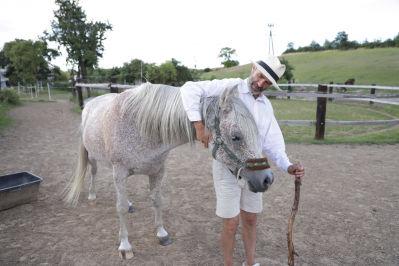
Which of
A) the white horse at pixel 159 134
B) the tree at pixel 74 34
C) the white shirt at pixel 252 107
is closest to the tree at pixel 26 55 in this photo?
the tree at pixel 74 34

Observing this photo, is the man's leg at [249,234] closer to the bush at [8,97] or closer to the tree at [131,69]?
the bush at [8,97]

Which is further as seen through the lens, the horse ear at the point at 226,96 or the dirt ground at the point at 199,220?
the dirt ground at the point at 199,220

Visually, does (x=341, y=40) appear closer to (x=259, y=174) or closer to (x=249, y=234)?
(x=249, y=234)

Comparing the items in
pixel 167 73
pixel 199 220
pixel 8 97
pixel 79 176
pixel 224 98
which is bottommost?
pixel 199 220

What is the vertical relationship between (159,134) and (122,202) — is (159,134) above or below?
above

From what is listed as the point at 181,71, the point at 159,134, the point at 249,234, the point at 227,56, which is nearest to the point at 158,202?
the point at 159,134

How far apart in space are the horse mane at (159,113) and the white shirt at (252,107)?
0.15 m

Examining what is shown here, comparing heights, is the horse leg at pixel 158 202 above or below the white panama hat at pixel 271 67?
Answer: below

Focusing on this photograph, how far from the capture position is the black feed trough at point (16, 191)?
3.14 meters

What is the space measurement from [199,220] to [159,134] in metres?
1.44

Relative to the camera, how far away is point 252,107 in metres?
2.00

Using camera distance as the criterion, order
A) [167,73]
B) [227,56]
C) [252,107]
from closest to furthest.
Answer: [252,107]
[167,73]
[227,56]

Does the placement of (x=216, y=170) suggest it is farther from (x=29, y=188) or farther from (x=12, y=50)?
(x=12, y=50)

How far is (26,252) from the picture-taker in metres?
2.43
